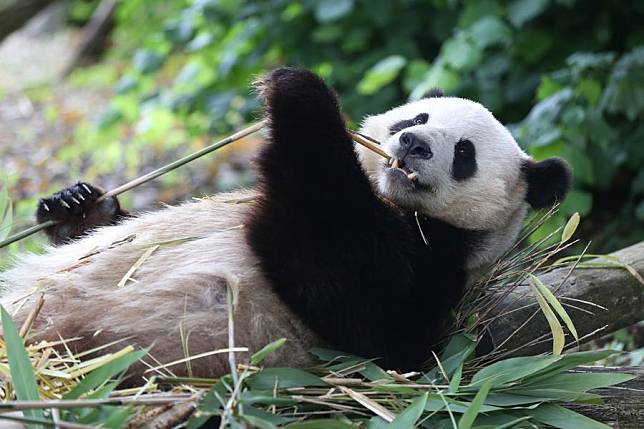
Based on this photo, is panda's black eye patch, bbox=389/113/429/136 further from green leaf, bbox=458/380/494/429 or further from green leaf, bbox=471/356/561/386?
green leaf, bbox=458/380/494/429

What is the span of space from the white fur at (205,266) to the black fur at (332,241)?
0.41 feet

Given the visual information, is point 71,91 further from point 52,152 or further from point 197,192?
point 197,192

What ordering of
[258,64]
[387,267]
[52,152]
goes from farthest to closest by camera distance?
[52,152], [258,64], [387,267]

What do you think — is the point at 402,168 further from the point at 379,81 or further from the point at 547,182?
the point at 379,81

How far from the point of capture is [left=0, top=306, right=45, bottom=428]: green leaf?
7.72 ft

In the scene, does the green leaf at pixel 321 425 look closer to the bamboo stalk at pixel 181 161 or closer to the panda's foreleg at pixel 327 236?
the panda's foreleg at pixel 327 236

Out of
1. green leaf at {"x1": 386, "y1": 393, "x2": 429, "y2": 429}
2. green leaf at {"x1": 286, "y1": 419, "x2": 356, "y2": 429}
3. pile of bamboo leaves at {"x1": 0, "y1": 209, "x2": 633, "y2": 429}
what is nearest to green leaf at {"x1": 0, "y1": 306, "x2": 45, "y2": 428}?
pile of bamboo leaves at {"x1": 0, "y1": 209, "x2": 633, "y2": 429}

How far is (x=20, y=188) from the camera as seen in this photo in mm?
8820

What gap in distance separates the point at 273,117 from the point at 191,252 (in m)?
0.56

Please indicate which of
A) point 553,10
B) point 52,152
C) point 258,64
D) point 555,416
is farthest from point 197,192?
point 555,416

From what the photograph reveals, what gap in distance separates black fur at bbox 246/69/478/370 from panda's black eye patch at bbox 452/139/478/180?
1.50 feet

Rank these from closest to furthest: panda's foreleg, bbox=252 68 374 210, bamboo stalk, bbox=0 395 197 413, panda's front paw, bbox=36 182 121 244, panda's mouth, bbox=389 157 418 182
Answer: bamboo stalk, bbox=0 395 197 413, panda's foreleg, bbox=252 68 374 210, panda's mouth, bbox=389 157 418 182, panda's front paw, bbox=36 182 121 244

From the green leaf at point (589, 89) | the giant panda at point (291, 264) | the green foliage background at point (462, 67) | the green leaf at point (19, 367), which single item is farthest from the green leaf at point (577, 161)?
the green leaf at point (19, 367)

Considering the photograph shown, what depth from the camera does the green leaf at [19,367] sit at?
235 centimetres
